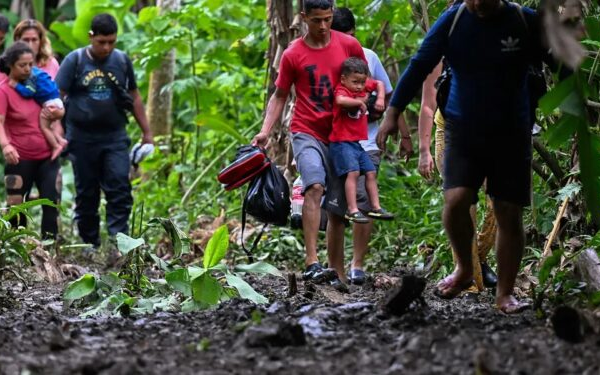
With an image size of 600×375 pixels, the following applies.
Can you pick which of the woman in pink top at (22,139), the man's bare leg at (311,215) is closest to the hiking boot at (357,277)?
the man's bare leg at (311,215)

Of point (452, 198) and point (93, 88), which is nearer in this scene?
point (452, 198)

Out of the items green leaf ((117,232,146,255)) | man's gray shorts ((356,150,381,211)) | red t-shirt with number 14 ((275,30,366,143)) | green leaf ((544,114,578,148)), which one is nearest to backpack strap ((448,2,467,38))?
green leaf ((544,114,578,148))

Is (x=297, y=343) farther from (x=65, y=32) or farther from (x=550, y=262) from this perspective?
(x=65, y=32)

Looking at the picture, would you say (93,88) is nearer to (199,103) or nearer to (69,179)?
(199,103)

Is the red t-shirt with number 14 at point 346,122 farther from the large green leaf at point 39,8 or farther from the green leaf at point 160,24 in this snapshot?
the large green leaf at point 39,8

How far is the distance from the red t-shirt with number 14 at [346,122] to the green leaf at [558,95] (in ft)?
7.59

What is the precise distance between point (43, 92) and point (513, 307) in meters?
5.48

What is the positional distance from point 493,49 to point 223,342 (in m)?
1.84

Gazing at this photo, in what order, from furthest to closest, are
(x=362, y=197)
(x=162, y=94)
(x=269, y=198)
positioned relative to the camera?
(x=162, y=94) → (x=362, y=197) → (x=269, y=198)

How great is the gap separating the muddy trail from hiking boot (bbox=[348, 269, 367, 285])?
183 centimetres

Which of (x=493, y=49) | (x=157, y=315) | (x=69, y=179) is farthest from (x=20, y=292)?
(x=69, y=179)

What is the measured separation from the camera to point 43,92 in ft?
32.5

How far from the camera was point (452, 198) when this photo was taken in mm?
5566

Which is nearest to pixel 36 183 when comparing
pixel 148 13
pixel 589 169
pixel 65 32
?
pixel 148 13
